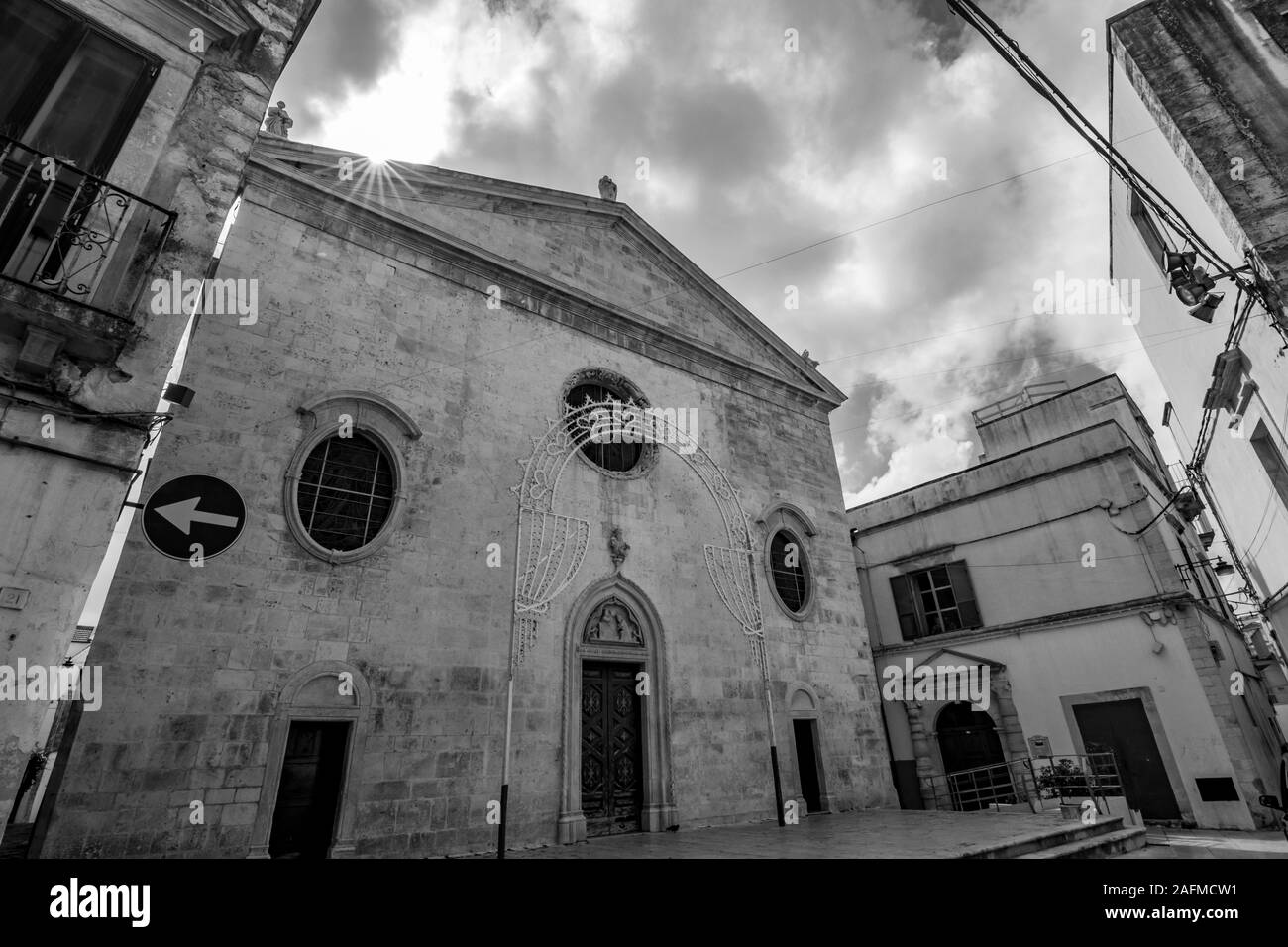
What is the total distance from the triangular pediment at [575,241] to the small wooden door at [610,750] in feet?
23.3

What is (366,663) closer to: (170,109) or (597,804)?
(597,804)

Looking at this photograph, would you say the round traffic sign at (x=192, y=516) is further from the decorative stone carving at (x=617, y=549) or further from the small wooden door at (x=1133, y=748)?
the small wooden door at (x=1133, y=748)

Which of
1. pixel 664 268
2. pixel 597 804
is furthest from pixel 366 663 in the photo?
pixel 664 268

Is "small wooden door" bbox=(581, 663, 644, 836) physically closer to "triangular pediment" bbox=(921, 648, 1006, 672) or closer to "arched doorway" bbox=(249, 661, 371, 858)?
"arched doorway" bbox=(249, 661, 371, 858)

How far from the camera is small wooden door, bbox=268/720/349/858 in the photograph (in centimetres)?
629

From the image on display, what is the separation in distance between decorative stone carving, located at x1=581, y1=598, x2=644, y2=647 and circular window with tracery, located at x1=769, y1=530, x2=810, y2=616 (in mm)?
3584

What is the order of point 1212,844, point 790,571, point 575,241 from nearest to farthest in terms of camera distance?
point 1212,844 → point 575,241 → point 790,571

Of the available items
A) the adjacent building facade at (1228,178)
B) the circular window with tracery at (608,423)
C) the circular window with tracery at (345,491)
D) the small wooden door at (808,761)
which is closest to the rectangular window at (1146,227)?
the adjacent building facade at (1228,178)

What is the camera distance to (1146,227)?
37.8 feet

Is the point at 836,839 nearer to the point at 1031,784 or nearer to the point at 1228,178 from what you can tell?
the point at 1031,784

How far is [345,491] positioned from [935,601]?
47.2 ft

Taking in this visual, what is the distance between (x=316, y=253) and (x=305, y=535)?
426 cm

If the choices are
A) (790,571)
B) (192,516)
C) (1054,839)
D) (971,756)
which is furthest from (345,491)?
(971,756)

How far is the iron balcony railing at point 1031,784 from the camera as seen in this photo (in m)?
9.84
